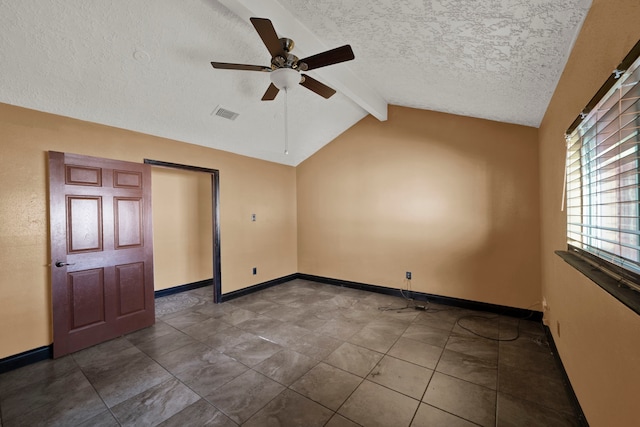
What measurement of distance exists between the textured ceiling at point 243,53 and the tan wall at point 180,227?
156 cm

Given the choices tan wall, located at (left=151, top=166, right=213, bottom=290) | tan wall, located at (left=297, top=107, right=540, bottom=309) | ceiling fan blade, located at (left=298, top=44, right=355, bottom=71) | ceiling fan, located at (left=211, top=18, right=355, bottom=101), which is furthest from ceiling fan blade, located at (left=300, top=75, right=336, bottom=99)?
tan wall, located at (left=151, top=166, right=213, bottom=290)

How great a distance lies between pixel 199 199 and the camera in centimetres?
507

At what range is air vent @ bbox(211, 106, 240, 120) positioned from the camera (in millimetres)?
3270

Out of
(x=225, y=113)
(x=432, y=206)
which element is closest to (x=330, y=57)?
(x=225, y=113)

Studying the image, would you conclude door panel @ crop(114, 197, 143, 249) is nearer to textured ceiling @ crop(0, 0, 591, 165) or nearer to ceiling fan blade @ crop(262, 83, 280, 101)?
textured ceiling @ crop(0, 0, 591, 165)

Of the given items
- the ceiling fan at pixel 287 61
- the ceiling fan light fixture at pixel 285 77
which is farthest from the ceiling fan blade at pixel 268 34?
the ceiling fan light fixture at pixel 285 77

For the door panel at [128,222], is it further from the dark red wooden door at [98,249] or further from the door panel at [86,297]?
the door panel at [86,297]

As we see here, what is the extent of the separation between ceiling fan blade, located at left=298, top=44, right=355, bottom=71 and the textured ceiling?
0.34 m

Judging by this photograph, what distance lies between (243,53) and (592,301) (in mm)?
3276

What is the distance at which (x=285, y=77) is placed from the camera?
2.05m

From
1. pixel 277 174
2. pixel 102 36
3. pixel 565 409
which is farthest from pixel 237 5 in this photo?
pixel 565 409

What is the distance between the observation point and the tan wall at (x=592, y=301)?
3.46 ft

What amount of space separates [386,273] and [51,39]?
4.58 metres

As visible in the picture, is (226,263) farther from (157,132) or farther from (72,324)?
(157,132)
